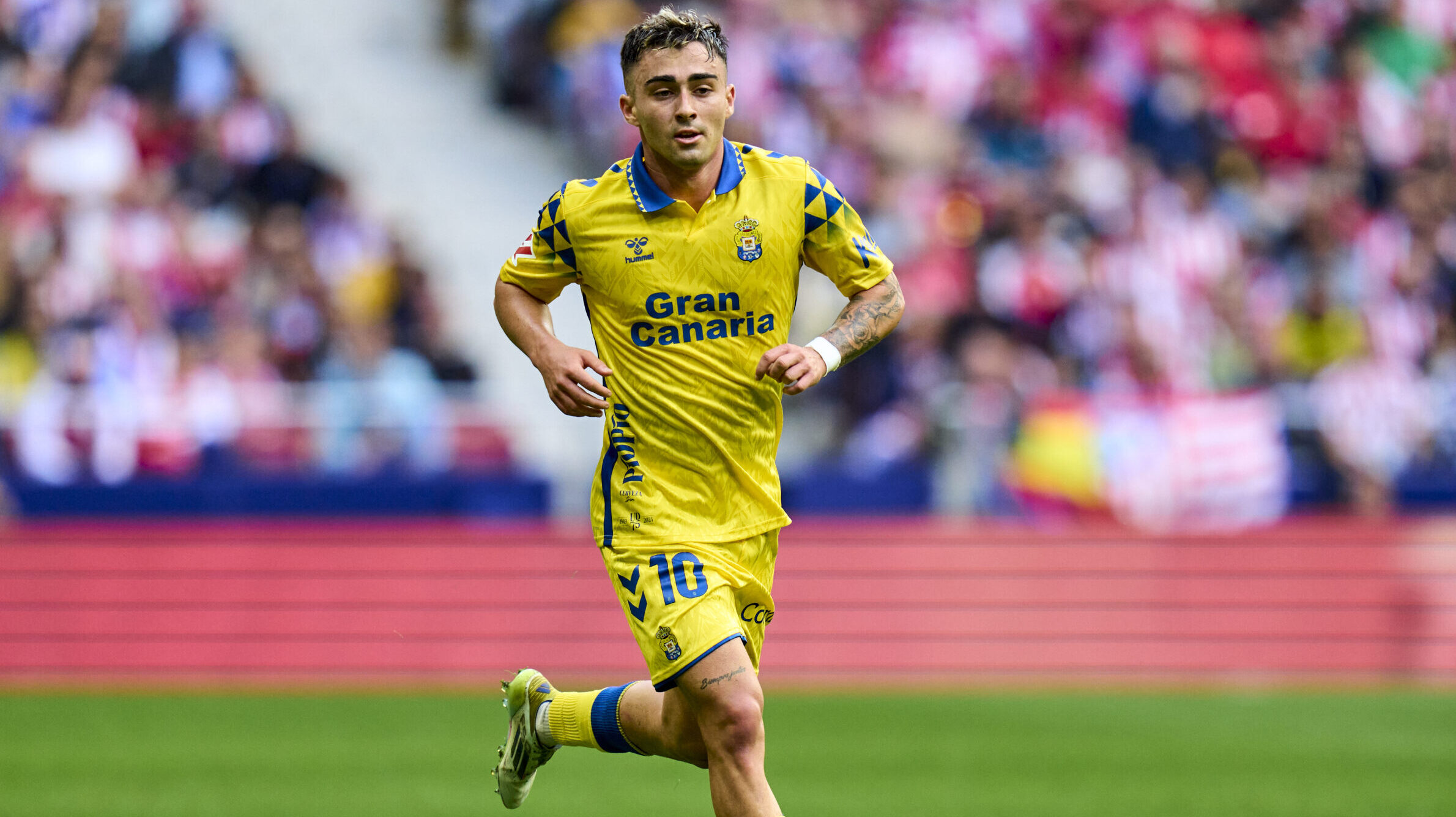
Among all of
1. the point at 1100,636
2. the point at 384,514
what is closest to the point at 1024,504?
the point at 1100,636

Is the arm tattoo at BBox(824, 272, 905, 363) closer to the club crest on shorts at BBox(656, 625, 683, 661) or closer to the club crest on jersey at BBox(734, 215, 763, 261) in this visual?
the club crest on jersey at BBox(734, 215, 763, 261)

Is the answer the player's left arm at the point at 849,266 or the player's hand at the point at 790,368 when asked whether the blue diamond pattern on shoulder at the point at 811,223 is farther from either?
the player's hand at the point at 790,368

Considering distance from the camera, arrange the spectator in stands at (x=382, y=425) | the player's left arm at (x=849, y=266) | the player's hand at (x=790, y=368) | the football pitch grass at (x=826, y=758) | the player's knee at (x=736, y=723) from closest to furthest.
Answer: the player's hand at (x=790, y=368) → the player's knee at (x=736, y=723) → the player's left arm at (x=849, y=266) → the football pitch grass at (x=826, y=758) → the spectator in stands at (x=382, y=425)

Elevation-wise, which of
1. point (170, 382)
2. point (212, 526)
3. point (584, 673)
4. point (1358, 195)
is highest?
point (1358, 195)

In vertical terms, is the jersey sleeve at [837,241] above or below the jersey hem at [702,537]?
above

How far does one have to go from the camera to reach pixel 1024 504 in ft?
44.3

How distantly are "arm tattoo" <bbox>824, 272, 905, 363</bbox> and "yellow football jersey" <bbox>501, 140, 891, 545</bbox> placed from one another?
0.21 ft

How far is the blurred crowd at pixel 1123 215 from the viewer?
44.3 ft

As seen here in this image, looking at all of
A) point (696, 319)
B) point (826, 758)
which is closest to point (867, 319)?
point (696, 319)

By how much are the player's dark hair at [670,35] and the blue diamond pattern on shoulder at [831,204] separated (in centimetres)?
57

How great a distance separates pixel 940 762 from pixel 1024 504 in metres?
4.08

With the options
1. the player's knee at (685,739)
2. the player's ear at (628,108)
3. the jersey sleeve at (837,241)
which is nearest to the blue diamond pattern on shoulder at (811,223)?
the jersey sleeve at (837,241)

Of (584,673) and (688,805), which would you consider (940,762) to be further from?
(584,673)

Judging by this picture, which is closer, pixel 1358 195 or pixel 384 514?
pixel 384 514
